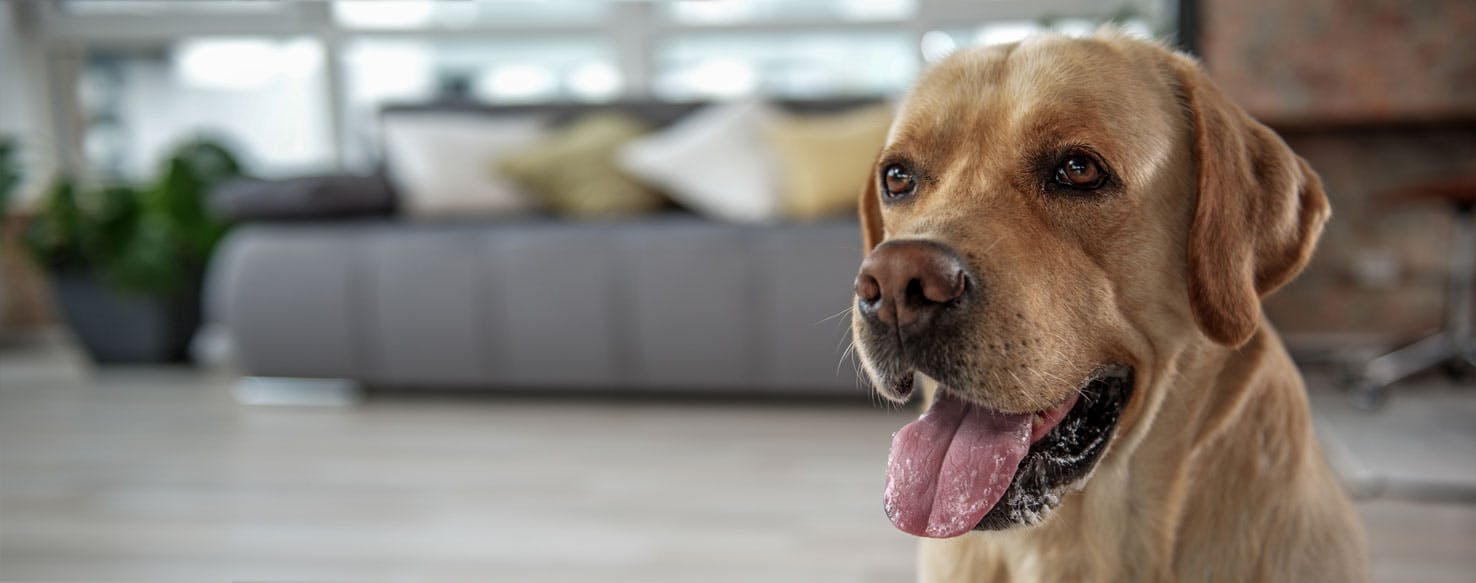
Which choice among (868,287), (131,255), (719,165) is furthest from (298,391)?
(868,287)

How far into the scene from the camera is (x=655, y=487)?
2230mm

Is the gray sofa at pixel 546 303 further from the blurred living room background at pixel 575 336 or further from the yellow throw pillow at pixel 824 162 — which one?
the yellow throw pillow at pixel 824 162

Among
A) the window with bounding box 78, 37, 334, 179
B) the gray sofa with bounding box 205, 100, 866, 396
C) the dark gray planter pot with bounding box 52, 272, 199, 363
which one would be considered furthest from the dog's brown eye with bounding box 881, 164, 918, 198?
the window with bounding box 78, 37, 334, 179

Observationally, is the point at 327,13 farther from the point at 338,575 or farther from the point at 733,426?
the point at 338,575

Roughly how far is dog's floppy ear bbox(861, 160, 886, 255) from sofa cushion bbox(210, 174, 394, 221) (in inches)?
105

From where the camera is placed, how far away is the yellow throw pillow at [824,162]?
316cm

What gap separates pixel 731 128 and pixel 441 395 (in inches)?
55.8

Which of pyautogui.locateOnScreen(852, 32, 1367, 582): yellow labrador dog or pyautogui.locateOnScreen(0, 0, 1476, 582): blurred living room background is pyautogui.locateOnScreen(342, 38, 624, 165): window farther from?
pyautogui.locateOnScreen(852, 32, 1367, 582): yellow labrador dog

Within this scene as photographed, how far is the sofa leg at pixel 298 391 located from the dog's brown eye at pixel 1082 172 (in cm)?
279

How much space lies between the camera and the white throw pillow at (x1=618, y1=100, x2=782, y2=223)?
3.26 metres

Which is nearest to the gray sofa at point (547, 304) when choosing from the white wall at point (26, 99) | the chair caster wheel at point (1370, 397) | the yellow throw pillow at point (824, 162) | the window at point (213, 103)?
the yellow throw pillow at point (824, 162)

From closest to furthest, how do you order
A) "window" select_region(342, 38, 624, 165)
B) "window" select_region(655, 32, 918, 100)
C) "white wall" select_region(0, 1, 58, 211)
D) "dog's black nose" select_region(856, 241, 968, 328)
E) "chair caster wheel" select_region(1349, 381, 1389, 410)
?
"dog's black nose" select_region(856, 241, 968, 328) → "chair caster wheel" select_region(1349, 381, 1389, 410) → "white wall" select_region(0, 1, 58, 211) → "window" select_region(655, 32, 918, 100) → "window" select_region(342, 38, 624, 165)

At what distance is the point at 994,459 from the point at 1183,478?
0.68 ft

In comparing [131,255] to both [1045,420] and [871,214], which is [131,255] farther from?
[1045,420]
